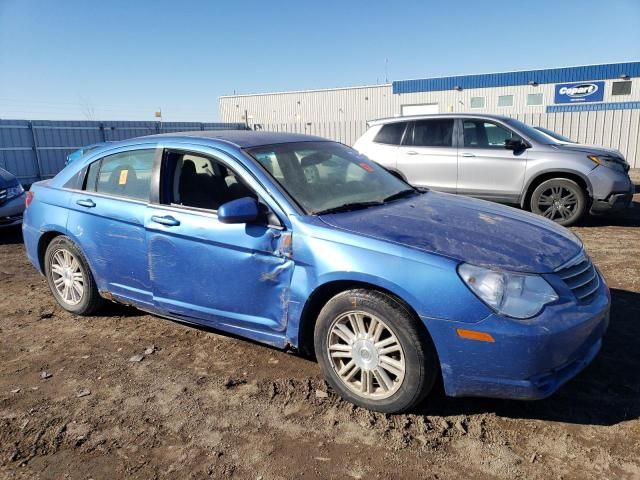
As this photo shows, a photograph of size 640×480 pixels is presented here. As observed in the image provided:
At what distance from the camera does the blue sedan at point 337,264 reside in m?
2.61

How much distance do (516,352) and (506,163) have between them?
6.24 metres

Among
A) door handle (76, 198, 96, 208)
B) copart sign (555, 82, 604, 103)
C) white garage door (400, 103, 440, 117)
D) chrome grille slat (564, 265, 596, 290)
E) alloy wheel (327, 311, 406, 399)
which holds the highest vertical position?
copart sign (555, 82, 604, 103)

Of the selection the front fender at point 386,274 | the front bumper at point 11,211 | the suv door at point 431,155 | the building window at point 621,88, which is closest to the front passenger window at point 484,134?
the suv door at point 431,155

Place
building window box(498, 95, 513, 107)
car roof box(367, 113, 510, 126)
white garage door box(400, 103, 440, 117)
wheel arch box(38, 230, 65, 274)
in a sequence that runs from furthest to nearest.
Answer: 1. white garage door box(400, 103, 440, 117)
2. building window box(498, 95, 513, 107)
3. car roof box(367, 113, 510, 126)
4. wheel arch box(38, 230, 65, 274)

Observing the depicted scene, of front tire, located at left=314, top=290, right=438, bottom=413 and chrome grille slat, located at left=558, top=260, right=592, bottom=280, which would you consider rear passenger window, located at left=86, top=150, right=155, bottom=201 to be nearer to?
front tire, located at left=314, top=290, right=438, bottom=413

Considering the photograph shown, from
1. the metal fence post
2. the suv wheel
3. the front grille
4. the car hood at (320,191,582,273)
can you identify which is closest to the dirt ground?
the front grille

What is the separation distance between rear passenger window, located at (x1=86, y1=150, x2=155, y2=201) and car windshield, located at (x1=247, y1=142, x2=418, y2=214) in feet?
3.16

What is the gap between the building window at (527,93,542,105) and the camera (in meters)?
27.5

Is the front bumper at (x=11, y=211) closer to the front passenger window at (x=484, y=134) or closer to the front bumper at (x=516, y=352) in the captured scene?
the front passenger window at (x=484, y=134)

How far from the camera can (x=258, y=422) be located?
2936 mm

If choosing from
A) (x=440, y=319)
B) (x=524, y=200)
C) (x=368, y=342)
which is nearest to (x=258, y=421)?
(x=368, y=342)

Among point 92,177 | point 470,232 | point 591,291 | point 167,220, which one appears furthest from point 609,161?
point 92,177

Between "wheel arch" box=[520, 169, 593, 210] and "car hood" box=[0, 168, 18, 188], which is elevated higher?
"car hood" box=[0, 168, 18, 188]

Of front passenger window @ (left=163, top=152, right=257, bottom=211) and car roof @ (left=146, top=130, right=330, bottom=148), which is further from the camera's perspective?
car roof @ (left=146, top=130, right=330, bottom=148)
